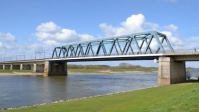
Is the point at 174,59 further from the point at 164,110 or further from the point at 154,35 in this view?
the point at 164,110

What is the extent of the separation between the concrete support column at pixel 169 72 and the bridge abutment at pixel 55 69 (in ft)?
201

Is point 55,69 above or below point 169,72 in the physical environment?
below

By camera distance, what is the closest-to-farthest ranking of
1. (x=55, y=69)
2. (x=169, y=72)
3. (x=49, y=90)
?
(x=49, y=90)
(x=169, y=72)
(x=55, y=69)

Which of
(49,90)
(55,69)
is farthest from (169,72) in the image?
(55,69)

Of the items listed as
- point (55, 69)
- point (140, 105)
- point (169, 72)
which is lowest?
point (140, 105)

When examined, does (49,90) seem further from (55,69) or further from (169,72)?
(55,69)

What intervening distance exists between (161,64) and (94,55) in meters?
35.8

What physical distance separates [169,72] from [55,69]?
6584 cm

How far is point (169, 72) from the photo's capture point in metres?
42.2

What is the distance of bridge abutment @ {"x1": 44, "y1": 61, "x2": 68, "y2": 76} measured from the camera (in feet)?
314

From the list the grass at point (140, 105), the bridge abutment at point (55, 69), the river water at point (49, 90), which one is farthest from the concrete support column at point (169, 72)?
the bridge abutment at point (55, 69)

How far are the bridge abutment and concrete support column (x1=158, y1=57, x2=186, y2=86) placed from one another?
201 ft

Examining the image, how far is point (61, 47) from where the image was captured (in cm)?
11144

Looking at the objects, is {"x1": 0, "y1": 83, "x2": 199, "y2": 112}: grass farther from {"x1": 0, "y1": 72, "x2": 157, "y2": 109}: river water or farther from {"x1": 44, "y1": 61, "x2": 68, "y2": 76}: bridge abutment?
{"x1": 44, "y1": 61, "x2": 68, "y2": 76}: bridge abutment
